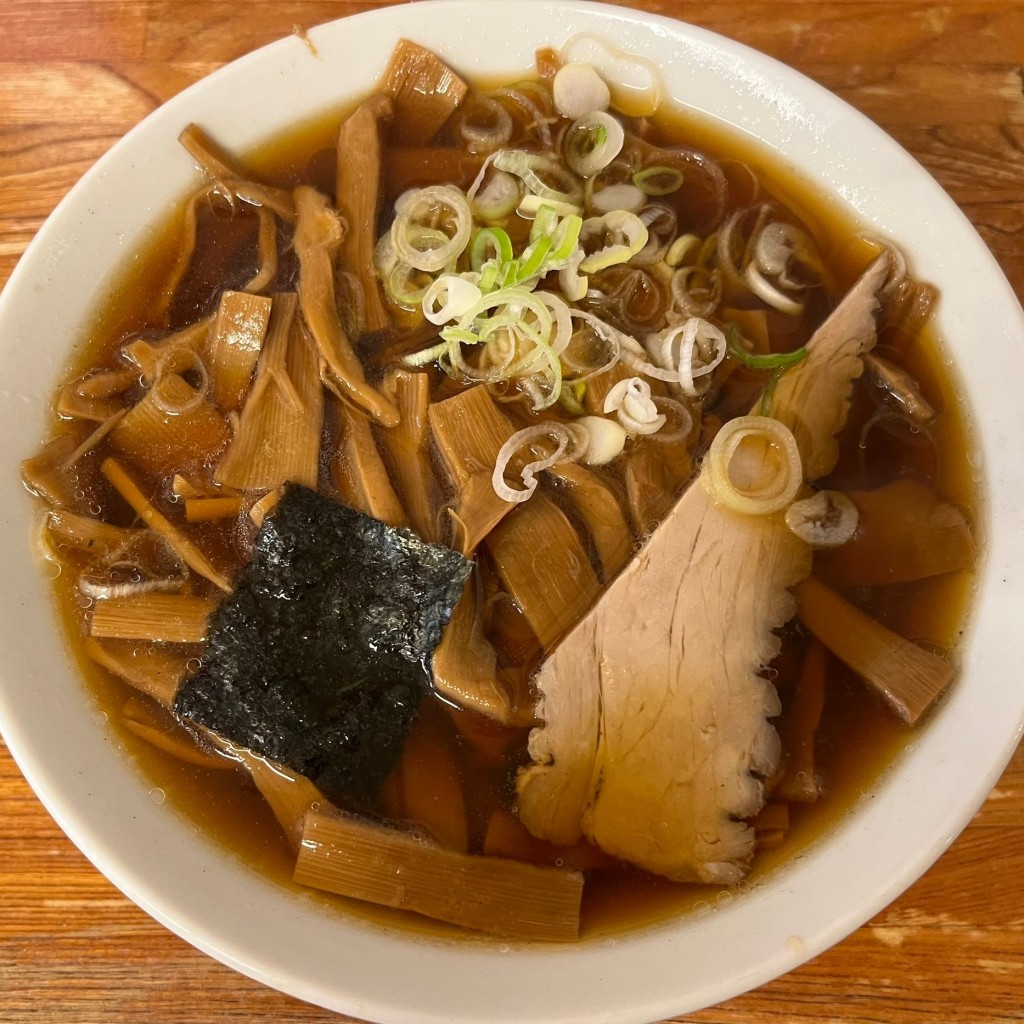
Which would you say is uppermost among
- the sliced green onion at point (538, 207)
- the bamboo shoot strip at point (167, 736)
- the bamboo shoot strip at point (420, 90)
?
the bamboo shoot strip at point (420, 90)

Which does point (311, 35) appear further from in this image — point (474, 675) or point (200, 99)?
point (474, 675)

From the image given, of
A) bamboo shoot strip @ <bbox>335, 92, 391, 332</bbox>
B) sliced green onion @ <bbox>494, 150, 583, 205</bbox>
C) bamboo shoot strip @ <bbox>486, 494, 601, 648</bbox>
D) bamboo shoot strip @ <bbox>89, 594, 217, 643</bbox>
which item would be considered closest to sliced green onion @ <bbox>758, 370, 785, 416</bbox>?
bamboo shoot strip @ <bbox>486, 494, 601, 648</bbox>

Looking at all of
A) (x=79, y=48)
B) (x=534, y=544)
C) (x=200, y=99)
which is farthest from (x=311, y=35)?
(x=534, y=544)

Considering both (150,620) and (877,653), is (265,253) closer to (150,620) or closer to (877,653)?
(150,620)

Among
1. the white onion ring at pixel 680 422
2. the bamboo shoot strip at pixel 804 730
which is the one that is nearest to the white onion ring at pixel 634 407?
the white onion ring at pixel 680 422

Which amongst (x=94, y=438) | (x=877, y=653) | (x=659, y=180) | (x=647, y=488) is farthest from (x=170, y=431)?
(x=877, y=653)

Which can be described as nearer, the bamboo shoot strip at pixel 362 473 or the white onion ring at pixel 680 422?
the bamboo shoot strip at pixel 362 473

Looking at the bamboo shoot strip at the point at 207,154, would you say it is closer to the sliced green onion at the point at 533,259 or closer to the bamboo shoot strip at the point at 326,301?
the bamboo shoot strip at the point at 326,301
